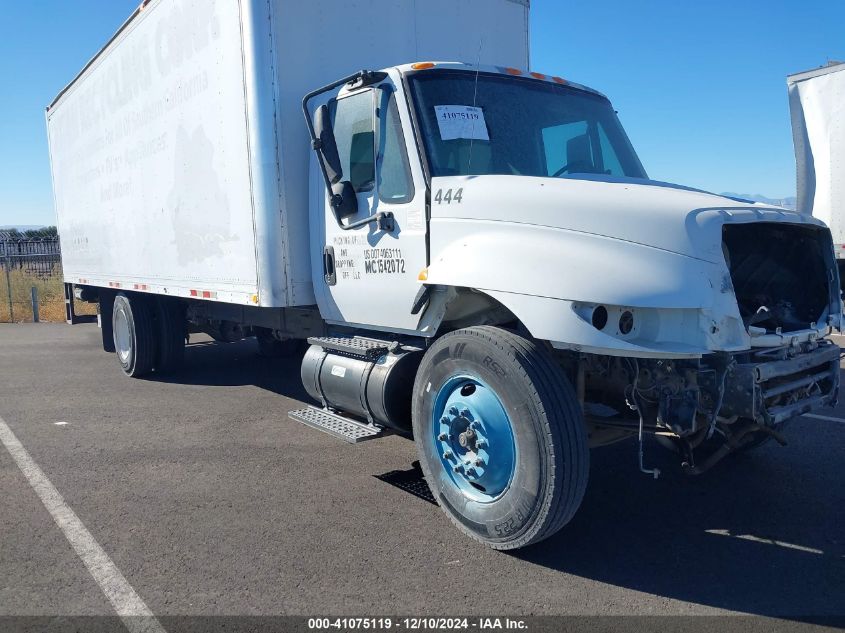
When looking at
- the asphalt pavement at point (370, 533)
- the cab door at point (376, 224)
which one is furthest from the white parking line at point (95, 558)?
the cab door at point (376, 224)

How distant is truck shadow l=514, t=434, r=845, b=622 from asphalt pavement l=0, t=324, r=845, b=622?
12mm

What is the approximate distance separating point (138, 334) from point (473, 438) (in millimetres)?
6185

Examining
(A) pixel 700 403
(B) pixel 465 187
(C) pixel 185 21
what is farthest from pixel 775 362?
(C) pixel 185 21

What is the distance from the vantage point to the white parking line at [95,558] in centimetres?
321

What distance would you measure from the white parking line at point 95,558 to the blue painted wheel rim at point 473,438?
1718 mm

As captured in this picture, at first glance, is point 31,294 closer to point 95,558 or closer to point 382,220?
point 95,558

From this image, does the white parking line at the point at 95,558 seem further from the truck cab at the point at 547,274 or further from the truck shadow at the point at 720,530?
the truck shadow at the point at 720,530

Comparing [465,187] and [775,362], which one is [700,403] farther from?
[465,187]

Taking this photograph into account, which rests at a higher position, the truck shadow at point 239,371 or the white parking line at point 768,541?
the truck shadow at point 239,371

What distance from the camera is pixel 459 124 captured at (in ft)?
14.2

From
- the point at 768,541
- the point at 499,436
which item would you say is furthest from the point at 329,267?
the point at 768,541

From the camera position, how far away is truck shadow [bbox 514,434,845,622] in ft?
11.1

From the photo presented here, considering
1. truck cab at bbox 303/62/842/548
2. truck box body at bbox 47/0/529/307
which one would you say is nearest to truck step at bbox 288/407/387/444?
truck cab at bbox 303/62/842/548

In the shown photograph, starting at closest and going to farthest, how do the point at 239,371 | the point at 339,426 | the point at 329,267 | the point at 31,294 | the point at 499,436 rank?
the point at 499,436 < the point at 339,426 < the point at 329,267 < the point at 239,371 < the point at 31,294
